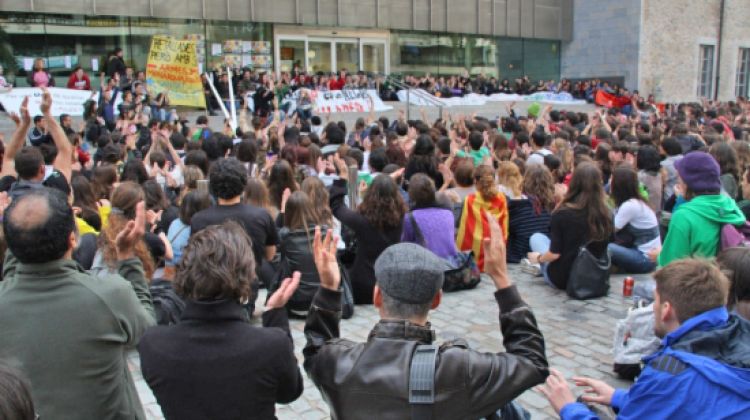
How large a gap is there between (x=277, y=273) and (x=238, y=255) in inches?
154

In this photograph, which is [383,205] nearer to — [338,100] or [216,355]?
[216,355]

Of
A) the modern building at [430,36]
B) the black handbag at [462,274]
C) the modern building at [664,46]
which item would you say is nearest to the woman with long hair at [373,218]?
the black handbag at [462,274]

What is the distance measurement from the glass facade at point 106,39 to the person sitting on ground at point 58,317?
815 inches

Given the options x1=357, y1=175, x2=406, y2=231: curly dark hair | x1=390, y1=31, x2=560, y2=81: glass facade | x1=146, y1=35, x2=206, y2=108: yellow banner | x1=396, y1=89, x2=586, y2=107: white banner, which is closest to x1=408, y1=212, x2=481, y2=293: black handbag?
x1=357, y1=175, x2=406, y2=231: curly dark hair

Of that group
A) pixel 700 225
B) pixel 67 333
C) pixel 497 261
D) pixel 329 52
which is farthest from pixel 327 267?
pixel 329 52

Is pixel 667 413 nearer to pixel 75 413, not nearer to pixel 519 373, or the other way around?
pixel 519 373

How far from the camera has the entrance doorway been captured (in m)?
27.1

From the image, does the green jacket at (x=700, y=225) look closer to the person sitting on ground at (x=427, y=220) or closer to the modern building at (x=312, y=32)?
the person sitting on ground at (x=427, y=220)

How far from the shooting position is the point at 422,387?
2.24 metres

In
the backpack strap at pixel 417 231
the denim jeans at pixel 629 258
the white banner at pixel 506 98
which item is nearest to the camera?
the backpack strap at pixel 417 231

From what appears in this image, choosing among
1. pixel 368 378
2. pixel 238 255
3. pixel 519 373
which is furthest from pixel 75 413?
pixel 519 373

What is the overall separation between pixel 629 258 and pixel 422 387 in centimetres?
601

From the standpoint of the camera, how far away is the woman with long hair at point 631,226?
23.7 ft

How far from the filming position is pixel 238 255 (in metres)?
2.59
